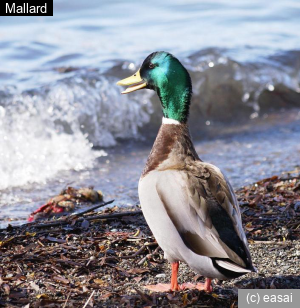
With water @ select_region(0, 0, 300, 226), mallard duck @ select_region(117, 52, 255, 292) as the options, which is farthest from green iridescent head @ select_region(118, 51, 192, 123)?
water @ select_region(0, 0, 300, 226)

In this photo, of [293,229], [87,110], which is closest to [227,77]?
[87,110]

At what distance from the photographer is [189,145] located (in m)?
3.72

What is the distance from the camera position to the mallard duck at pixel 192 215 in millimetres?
3164

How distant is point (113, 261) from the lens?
3822 millimetres

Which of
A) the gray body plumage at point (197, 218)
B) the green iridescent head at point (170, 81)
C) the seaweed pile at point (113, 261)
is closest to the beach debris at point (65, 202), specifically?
the seaweed pile at point (113, 261)

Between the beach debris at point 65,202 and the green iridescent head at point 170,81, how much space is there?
1672 mm

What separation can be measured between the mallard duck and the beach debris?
1701 millimetres

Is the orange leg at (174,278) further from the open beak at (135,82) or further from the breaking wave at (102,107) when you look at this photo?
the breaking wave at (102,107)

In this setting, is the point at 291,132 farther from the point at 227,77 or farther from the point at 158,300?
the point at 158,300

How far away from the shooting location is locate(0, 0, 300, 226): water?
6930 mm

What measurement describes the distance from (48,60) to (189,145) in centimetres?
651

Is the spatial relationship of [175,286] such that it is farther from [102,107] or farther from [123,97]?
[123,97]

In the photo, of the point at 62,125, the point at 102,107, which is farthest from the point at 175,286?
the point at 102,107

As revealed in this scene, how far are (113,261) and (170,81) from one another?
1.09m
